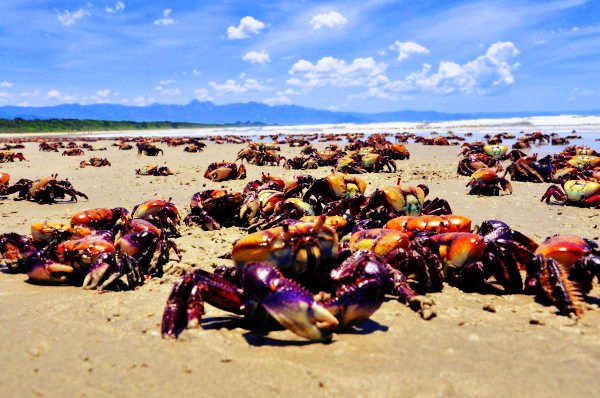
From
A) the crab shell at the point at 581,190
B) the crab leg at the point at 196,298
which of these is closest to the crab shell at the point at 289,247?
the crab leg at the point at 196,298

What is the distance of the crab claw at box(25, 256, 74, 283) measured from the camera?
4.81m

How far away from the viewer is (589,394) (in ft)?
7.97

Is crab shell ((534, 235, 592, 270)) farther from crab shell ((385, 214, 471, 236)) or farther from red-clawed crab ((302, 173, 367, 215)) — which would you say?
red-clawed crab ((302, 173, 367, 215))

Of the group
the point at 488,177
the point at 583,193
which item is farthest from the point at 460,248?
the point at 488,177

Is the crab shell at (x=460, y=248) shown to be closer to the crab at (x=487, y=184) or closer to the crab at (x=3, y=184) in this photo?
the crab at (x=487, y=184)

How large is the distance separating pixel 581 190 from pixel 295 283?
→ 8.84 meters

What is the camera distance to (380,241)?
4855 millimetres

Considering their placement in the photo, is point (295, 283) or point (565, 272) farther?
point (565, 272)

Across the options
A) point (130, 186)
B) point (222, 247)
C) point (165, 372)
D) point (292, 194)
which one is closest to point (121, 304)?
point (165, 372)

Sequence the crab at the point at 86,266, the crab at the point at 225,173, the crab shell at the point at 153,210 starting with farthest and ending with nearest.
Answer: the crab at the point at 225,173, the crab shell at the point at 153,210, the crab at the point at 86,266

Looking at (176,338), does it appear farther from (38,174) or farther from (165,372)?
(38,174)

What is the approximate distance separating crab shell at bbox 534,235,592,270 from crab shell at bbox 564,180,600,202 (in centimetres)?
600

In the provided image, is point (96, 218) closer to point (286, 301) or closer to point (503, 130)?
point (286, 301)

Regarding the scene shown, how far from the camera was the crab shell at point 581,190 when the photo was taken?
9234mm
